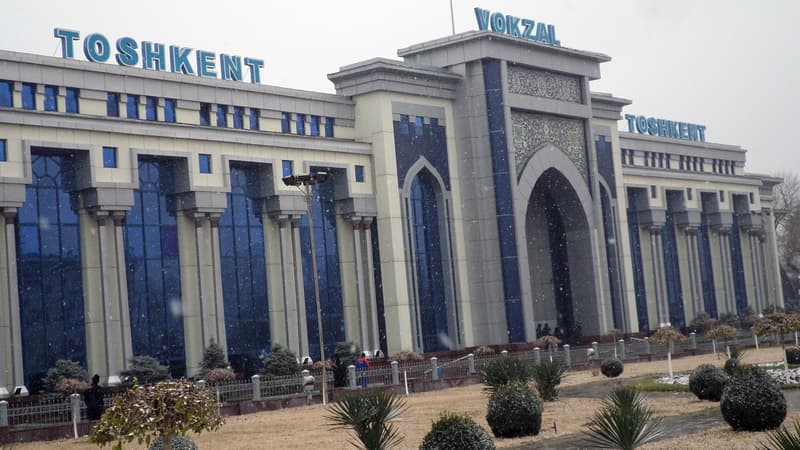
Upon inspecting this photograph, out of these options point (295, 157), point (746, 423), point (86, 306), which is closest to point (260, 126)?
point (295, 157)

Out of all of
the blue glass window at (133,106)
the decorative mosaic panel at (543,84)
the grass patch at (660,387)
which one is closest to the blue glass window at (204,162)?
the blue glass window at (133,106)

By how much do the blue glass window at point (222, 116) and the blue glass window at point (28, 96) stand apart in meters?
10.3

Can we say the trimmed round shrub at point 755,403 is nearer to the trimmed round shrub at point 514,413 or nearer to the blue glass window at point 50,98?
the trimmed round shrub at point 514,413

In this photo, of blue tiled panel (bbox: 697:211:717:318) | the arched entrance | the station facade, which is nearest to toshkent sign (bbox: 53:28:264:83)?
the station facade

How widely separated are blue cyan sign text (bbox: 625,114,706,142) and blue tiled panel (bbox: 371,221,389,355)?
114ft

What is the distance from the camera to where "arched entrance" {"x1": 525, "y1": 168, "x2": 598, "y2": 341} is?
73688mm

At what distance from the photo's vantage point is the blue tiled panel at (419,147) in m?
63.1

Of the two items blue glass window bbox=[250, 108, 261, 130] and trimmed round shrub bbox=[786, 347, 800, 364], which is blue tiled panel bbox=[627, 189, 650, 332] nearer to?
blue glass window bbox=[250, 108, 261, 130]

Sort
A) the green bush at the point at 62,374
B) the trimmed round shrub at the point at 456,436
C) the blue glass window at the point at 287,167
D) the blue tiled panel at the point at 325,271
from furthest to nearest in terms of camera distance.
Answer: the blue tiled panel at the point at 325,271
the blue glass window at the point at 287,167
the green bush at the point at 62,374
the trimmed round shrub at the point at 456,436

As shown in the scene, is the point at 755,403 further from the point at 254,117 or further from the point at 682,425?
the point at 254,117

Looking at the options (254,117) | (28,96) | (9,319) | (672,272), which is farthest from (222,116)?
(672,272)

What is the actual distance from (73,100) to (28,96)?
219cm

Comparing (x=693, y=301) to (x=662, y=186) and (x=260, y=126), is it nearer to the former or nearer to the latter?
(x=662, y=186)

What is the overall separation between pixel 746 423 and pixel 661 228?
2567 inches
